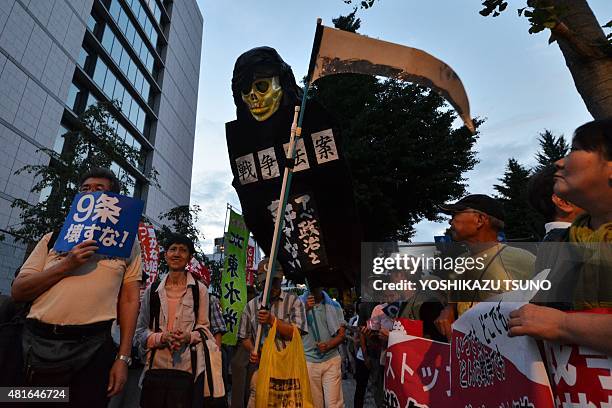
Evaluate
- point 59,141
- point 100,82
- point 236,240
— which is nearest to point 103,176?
point 236,240

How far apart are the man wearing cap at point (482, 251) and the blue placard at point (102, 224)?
2.04 m

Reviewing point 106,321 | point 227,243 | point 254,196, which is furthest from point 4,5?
point 106,321

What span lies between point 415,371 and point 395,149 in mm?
12173

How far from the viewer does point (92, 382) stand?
2.02 meters

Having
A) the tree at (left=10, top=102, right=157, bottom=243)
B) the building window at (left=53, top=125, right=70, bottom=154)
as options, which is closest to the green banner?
the tree at (left=10, top=102, right=157, bottom=243)

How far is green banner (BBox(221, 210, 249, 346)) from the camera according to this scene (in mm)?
6449

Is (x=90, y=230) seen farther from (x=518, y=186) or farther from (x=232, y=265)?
(x=518, y=186)

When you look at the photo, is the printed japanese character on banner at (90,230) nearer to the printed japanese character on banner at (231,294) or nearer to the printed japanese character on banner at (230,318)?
the printed japanese character on banner at (230,318)

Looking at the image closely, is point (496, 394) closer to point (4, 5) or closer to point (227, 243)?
point (227, 243)

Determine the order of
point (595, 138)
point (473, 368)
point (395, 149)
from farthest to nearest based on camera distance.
A: point (395, 149), point (473, 368), point (595, 138)

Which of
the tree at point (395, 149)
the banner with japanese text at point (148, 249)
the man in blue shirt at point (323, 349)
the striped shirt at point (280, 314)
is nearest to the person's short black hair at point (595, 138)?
the striped shirt at point (280, 314)

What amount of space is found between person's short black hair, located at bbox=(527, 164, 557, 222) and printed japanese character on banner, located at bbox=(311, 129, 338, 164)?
1.71 metres

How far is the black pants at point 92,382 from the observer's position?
6.43 ft

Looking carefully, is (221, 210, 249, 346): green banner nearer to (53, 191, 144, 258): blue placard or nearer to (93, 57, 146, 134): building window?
(53, 191, 144, 258): blue placard
